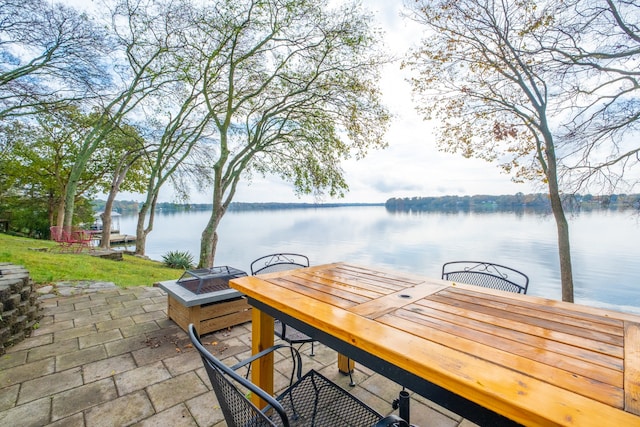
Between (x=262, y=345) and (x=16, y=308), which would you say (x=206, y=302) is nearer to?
(x=262, y=345)

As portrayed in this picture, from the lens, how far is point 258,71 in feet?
→ 26.4

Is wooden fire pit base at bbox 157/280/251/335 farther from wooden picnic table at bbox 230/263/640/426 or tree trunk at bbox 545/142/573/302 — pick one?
tree trunk at bbox 545/142/573/302

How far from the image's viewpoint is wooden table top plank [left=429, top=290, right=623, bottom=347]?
1141mm

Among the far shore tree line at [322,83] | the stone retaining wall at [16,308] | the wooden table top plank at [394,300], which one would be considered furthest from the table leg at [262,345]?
the far shore tree line at [322,83]

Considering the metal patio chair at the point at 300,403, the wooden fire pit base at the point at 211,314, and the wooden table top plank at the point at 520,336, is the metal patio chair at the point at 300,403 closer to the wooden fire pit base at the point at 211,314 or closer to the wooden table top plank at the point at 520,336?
the wooden table top plank at the point at 520,336

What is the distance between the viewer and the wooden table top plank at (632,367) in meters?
0.72

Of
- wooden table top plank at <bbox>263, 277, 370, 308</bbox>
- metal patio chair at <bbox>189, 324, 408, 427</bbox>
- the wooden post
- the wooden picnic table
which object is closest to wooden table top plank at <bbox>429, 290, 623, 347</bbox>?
the wooden picnic table

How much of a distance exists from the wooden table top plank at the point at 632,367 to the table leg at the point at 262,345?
151 cm

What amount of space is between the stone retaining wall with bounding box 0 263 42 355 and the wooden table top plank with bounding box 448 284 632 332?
378 centimetres

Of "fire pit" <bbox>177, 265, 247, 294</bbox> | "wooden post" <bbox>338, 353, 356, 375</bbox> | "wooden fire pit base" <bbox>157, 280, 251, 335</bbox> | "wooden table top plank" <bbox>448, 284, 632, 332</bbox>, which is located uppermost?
"wooden table top plank" <bbox>448, 284, 632, 332</bbox>

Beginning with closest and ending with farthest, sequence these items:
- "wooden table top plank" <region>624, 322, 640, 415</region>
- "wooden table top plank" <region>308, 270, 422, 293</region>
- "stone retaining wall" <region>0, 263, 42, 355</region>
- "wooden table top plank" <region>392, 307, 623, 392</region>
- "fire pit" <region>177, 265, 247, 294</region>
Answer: "wooden table top plank" <region>624, 322, 640, 415</region>, "wooden table top plank" <region>392, 307, 623, 392</region>, "wooden table top plank" <region>308, 270, 422, 293</region>, "stone retaining wall" <region>0, 263, 42, 355</region>, "fire pit" <region>177, 265, 247, 294</region>

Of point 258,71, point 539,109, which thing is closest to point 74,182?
point 258,71

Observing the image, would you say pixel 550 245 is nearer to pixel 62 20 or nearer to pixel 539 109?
pixel 539 109

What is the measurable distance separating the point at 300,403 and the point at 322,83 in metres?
7.51
